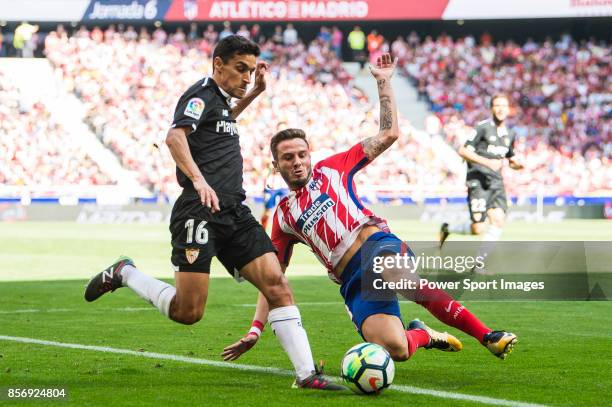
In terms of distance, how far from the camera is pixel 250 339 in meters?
6.95

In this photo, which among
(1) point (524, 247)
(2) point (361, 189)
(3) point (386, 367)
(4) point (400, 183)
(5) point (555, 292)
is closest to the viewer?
(3) point (386, 367)

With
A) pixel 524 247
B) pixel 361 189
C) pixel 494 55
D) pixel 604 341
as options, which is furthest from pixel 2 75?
pixel 604 341

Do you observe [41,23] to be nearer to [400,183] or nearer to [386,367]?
[400,183]

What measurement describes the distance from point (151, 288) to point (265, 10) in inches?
1293

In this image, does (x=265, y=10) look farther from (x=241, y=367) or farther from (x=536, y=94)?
(x=241, y=367)

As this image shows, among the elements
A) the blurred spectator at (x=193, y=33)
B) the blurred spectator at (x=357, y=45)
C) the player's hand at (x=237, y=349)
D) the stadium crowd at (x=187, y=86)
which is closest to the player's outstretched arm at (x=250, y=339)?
the player's hand at (x=237, y=349)

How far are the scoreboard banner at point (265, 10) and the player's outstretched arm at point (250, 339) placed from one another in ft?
107

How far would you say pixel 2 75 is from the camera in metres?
37.7

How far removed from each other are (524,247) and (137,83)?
21.5m

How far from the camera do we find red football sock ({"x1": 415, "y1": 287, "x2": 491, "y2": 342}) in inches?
268

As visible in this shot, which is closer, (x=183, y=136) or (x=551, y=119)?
(x=183, y=136)

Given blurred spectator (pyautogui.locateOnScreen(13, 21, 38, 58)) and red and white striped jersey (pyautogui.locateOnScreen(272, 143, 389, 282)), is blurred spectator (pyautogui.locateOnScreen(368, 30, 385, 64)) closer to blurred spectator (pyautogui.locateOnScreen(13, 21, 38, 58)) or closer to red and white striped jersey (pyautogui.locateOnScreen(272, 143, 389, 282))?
blurred spectator (pyautogui.locateOnScreen(13, 21, 38, 58))

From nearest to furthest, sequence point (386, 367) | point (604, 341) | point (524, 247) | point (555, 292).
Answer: point (386, 367) → point (604, 341) → point (555, 292) → point (524, 247)

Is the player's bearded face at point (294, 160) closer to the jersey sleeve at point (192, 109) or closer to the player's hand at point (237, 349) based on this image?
the jersey sleeve at point (192, 109)
